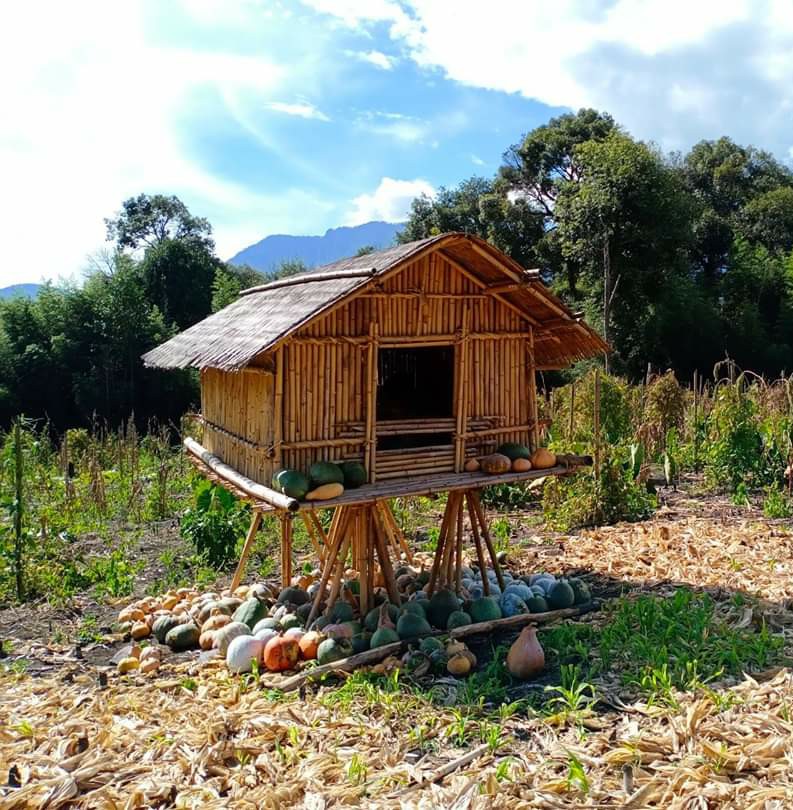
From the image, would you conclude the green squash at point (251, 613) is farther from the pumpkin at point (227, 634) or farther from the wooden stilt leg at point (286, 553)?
the wooden stilt leg at point (286, 553)

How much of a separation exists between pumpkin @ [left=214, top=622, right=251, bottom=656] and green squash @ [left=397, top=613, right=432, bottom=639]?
55.5 inches

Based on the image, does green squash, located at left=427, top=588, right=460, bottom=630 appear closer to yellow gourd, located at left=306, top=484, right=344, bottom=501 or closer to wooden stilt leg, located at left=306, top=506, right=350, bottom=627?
wooden stilt leg, located at left=306, top=506, right=350, bottom=627

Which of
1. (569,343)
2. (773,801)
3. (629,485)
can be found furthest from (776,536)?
(773,801)

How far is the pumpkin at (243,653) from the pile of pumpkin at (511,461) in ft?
7.83

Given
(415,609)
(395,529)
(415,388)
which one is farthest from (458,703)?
(415,388)

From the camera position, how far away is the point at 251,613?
7.05m

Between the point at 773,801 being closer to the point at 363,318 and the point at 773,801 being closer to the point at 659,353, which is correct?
the point at 363,318

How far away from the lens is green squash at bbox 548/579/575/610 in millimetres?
7160

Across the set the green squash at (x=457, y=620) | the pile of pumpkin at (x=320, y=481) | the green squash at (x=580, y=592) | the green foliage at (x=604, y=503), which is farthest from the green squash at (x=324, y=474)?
the green foliage at (x=604, y=503)

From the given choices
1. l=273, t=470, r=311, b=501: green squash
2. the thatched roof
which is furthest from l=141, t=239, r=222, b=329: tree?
l=273, t=470, r=311, b=501: green squash

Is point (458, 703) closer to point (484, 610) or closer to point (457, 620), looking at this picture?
point (457, 620)

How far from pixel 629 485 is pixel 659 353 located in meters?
16.5

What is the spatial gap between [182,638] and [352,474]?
240 cm

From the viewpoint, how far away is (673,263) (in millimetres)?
25344
